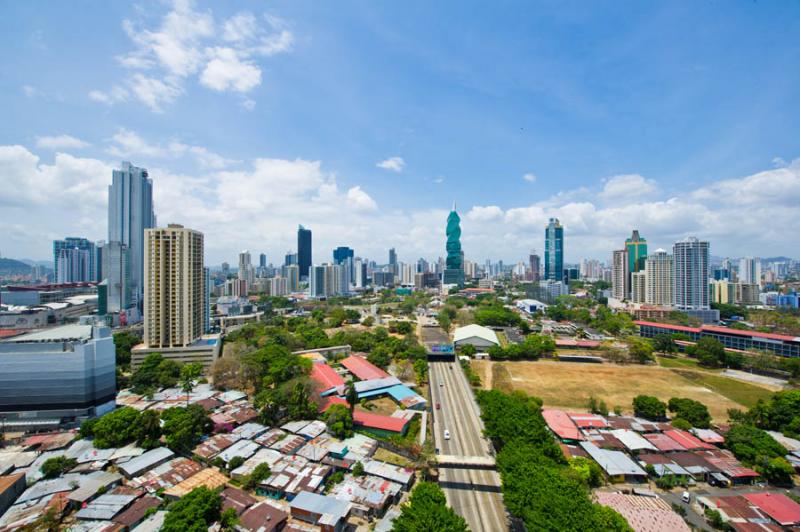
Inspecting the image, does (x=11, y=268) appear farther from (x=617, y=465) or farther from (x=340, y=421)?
(x=617, y=465)

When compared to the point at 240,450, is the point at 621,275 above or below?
above

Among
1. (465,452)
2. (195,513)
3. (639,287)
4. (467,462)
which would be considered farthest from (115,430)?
(639,287)

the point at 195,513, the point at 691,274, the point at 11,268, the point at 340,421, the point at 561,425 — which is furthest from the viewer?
the point at 11,268

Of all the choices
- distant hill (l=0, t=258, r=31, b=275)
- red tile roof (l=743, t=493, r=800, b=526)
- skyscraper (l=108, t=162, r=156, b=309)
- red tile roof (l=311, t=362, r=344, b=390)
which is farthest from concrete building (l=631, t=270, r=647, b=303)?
distant hill (l=0, t=258, r=31, b=275)

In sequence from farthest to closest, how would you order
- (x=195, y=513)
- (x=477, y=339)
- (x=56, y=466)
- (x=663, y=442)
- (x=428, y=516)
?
(x=477, y=339), (x=663, y=442), (x=56, y=466), (x=195, y=513), (x=428, y=516)

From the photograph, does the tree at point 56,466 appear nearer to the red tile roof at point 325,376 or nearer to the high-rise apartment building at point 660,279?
the red tile roof at point 325,376

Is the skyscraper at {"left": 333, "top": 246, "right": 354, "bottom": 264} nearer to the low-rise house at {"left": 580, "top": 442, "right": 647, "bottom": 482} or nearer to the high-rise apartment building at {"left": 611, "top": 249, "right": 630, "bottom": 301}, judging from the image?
the high-rise apartment building at {"left": 611, "top": 249, "right": 630, "bottom": 301}

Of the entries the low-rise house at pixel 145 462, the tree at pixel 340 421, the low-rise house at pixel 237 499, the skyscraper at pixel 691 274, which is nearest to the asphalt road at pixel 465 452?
the tree at pixel 340 421

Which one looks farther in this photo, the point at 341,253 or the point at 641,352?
the point at 341,253

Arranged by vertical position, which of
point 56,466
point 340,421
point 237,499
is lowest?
point 237,499
